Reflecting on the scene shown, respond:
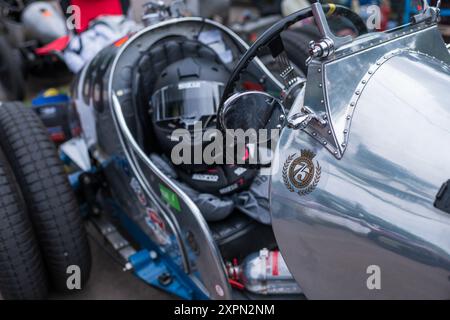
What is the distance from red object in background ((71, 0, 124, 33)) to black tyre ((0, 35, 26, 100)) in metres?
0.73

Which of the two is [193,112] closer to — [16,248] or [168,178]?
[168,178]

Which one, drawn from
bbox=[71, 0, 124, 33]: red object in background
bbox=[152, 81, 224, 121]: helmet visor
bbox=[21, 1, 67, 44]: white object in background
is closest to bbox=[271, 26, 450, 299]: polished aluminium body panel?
bbox=[152, 81, 224, 121]: helmet visor

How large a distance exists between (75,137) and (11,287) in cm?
112

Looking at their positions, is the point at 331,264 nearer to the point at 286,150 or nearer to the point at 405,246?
the point at 405,246

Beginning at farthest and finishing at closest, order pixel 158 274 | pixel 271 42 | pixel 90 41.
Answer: pixel 90 41, pixel 158 274, pixel 271 42

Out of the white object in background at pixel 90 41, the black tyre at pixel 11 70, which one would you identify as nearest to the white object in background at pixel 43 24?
the black tyre at pixel 11 70

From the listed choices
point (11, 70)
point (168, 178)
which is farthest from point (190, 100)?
point (11, 70)

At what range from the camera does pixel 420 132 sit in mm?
1150

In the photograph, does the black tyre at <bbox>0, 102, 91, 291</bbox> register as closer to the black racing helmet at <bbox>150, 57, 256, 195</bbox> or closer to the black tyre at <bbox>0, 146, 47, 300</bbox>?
the black tyre at <bbox>0, 146, 47, 300</bbox>

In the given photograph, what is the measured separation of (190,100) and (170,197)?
1.47 feet

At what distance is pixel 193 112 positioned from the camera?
193cm

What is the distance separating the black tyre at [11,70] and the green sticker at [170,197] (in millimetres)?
2984

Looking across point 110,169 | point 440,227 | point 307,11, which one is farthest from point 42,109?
point 440,227

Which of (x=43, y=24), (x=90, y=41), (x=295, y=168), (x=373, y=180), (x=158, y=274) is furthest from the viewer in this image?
(x=43, y=24)
